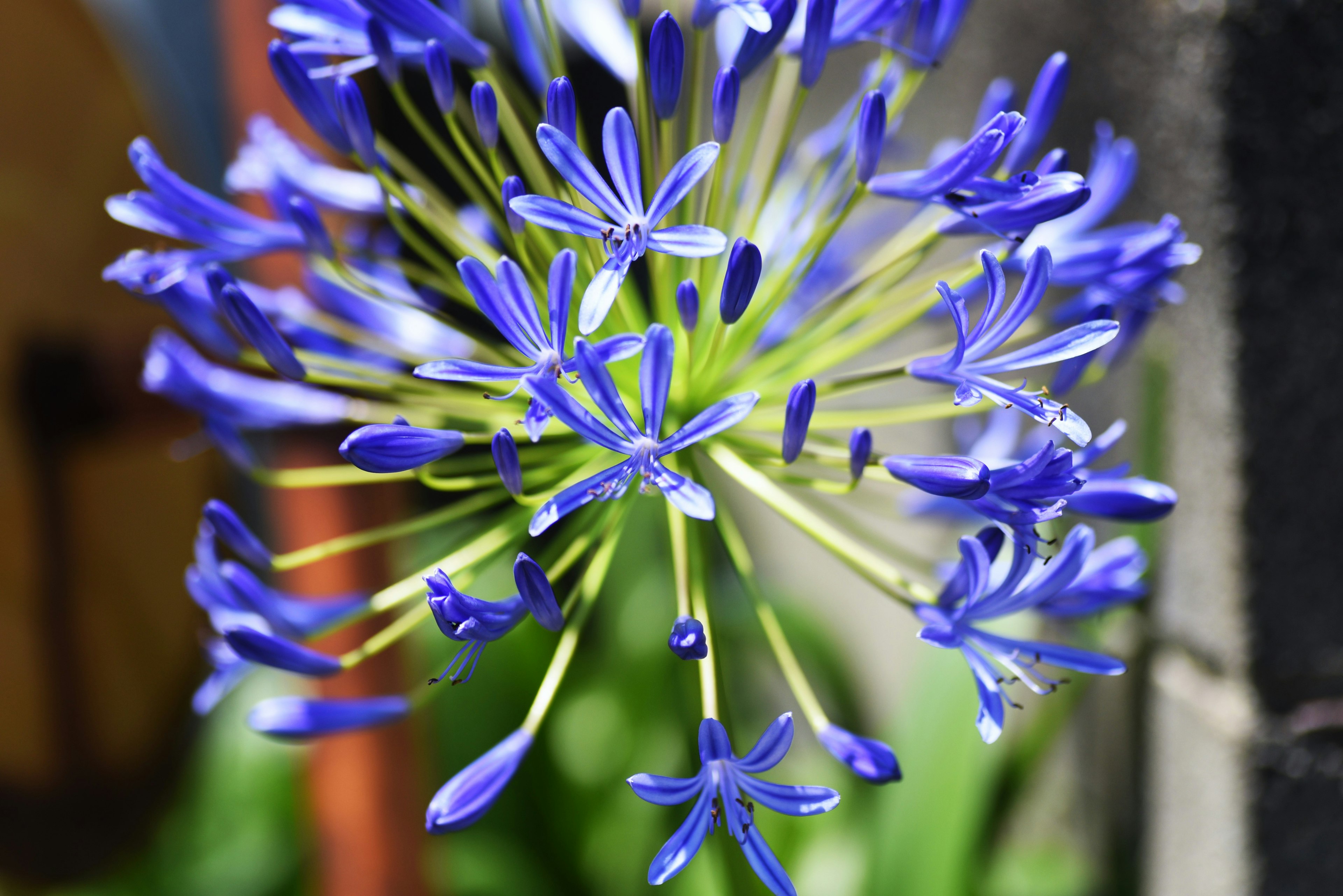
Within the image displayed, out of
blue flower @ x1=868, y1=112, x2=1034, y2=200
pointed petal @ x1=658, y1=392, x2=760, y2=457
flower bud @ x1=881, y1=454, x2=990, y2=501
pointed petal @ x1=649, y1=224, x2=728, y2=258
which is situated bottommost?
flower bud @ x1=881, y1=454, x2=990, y2=501

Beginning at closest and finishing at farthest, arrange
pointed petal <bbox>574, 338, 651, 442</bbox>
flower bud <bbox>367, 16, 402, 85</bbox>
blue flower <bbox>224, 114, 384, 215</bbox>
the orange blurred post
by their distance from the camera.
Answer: pointed petal <bbox>574, 338, 651, 442</bbox>
flower bud <bbox>367, 16, 402, 85</bbox>
blue flower <bbox>224, 114, 384, 215</bbox>
the orange blurred post

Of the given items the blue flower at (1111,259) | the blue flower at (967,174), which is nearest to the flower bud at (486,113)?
the blue flower at (967,174)

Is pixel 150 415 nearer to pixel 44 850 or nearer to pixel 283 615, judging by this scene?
pixel 283 615

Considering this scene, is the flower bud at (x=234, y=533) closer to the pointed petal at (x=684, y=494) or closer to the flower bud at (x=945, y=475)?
the pointed petal at (x=684, y=494)

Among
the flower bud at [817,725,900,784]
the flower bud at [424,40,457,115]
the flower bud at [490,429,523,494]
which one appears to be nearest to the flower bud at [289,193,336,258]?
the flower bud at [424,40,457,115]

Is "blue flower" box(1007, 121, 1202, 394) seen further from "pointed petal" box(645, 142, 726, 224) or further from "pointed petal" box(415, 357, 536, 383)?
"pointed petal" box(415, 357, 536, 383)

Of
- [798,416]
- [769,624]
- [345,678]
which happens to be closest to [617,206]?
[798,416]

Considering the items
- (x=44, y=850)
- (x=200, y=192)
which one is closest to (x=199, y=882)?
(x=44, y=850)
